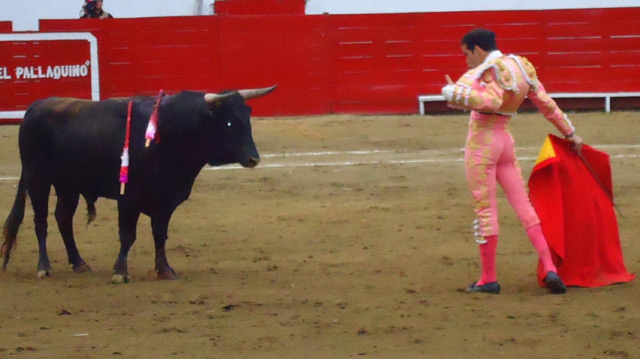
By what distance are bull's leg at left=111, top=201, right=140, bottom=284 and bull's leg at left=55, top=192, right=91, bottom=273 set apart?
1.27ft

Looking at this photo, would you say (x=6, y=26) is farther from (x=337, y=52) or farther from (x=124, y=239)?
(x=124, y=239)

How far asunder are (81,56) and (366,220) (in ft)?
22.1

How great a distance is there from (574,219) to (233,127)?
73.0 inches

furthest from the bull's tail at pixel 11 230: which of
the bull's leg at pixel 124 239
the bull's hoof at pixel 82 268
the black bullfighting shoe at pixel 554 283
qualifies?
the black bullfighting shoe at pixel 554 283

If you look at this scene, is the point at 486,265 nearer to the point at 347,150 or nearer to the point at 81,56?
the point at 347,150

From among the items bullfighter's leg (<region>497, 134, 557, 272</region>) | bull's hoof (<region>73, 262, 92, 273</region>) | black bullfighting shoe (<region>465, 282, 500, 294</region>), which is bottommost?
bull's hoof (<region>73, 262, 92, 273</region>)

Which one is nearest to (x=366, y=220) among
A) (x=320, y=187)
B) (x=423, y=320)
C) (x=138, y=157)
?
(x=320, y=187)

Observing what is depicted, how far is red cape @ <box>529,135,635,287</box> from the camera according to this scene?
18.8ft

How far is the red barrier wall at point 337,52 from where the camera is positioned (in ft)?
45.8

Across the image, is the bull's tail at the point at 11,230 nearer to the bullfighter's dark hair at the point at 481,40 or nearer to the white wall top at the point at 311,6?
the bullfighter's dark hair at the point at 481,40

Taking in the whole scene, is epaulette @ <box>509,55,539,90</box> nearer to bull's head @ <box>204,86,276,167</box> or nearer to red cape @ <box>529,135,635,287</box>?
red cape @ <box>529,135,635,287</box>

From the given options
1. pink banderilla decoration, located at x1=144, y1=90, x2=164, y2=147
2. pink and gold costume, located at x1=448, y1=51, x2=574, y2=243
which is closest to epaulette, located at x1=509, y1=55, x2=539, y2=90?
pink and gold costume, located at x1=448, y1=51, x2=574, y2=243

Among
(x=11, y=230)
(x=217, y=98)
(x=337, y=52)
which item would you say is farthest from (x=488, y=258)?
(x=337, y=52)

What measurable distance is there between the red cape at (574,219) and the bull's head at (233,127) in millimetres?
1503
